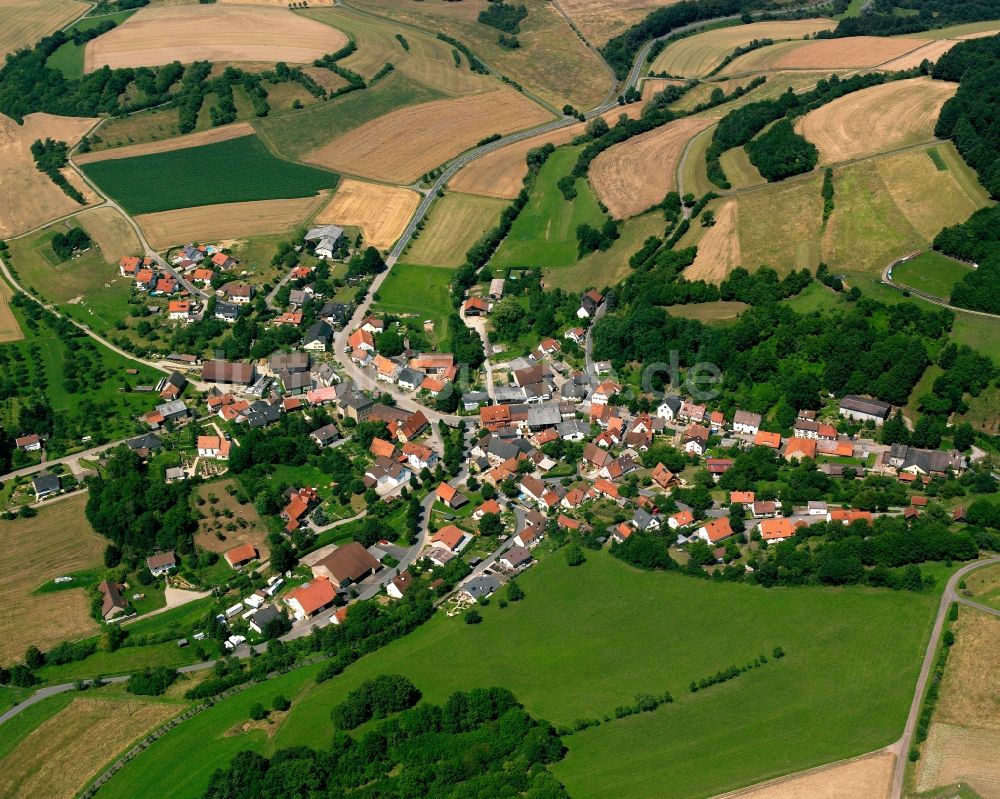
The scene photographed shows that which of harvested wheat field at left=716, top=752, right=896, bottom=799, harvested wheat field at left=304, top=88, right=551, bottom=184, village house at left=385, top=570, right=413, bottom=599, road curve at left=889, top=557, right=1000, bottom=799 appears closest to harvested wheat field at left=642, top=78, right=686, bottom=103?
harvested wheat field at left=304, top=88, right=551, bottom=184

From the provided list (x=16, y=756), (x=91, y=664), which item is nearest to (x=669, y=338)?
(x=91, y=664)

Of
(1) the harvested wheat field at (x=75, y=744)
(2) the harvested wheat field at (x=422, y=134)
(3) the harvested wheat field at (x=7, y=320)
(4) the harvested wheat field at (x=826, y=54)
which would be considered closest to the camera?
(1) the harvested wheat field at (x=75, y=744)

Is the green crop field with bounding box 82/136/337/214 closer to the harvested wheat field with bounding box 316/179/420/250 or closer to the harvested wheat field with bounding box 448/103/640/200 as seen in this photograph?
the harvested wheat field with bounding box 316/179/420/250

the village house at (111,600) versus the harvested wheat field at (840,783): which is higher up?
the village house at (111,600)

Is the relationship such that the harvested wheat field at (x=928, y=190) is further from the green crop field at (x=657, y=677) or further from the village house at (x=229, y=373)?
the village house at (x=229, y=373)

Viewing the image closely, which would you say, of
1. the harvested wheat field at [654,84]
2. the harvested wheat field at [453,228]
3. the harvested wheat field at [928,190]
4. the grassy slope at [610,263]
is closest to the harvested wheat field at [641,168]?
the grassy slope at [610,263]

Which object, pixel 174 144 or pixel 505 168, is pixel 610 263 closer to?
pixel 505 168
